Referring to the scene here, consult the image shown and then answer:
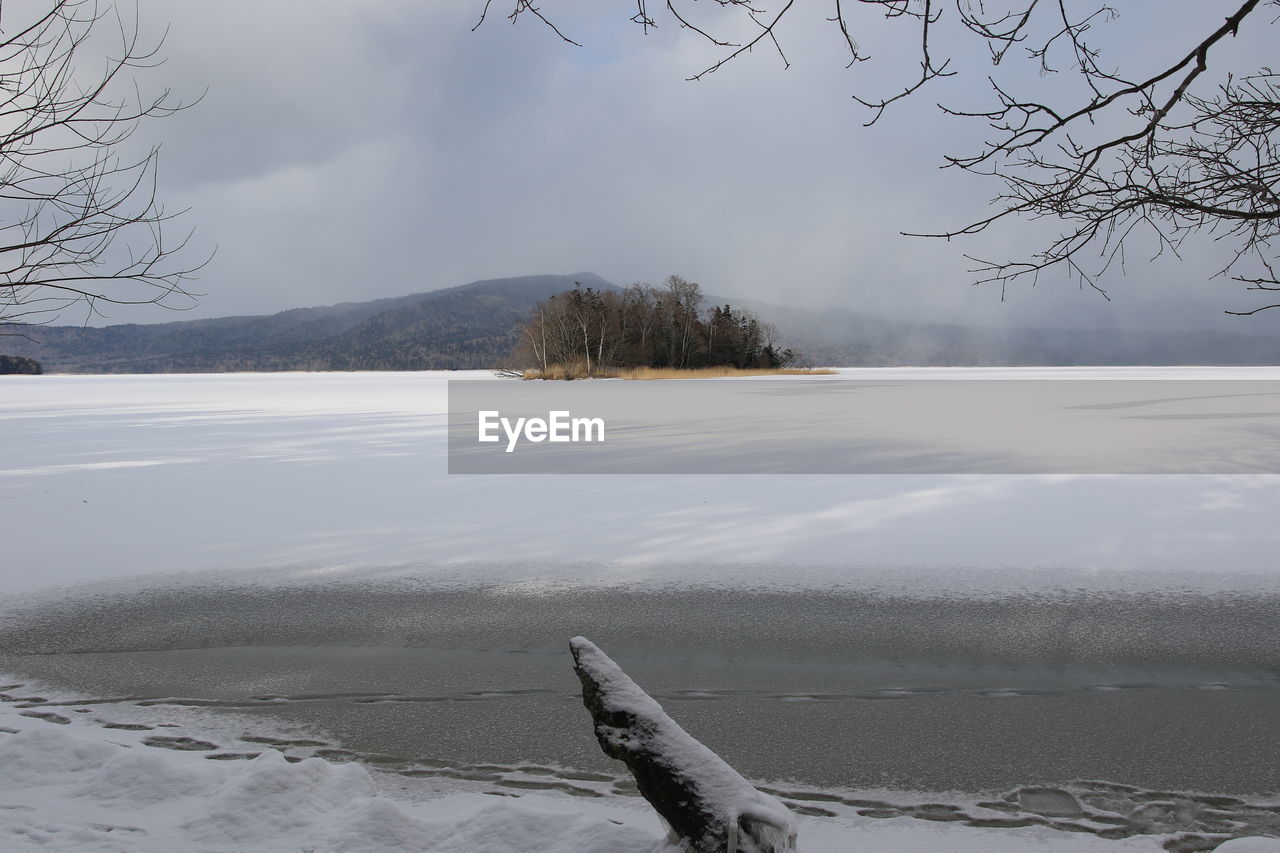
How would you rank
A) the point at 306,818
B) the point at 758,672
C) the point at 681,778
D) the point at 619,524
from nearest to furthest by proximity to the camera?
1. the point at 681,778
2. the point at 306,818
3. the point at 758,672
4. the point at 619,524

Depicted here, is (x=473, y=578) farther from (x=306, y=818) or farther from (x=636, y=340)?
(x=636, y=340)

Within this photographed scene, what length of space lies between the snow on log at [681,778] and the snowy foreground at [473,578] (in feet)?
0.67

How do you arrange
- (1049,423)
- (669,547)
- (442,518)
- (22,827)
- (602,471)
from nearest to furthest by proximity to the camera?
1. (22,827)
2. (669,547)
3. (442,518)
4. (602,471)
5. (1049,423)

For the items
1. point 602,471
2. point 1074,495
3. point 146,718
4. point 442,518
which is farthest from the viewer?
point 602,471

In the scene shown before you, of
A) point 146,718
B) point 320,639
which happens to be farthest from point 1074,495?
point 146,718

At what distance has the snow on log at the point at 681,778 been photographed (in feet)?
6.56

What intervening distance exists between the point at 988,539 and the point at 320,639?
4.85 meters

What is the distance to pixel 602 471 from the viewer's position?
9.85 metres

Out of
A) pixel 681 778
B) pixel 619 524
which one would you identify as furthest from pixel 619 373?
pixel 681 778

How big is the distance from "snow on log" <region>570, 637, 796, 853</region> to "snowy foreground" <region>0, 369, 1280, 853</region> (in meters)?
0.20

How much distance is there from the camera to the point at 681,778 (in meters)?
2.13

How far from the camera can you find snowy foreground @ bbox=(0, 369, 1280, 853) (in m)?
2.46

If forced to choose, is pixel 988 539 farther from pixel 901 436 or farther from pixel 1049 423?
pixel 1049 423

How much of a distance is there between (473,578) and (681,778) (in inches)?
140
